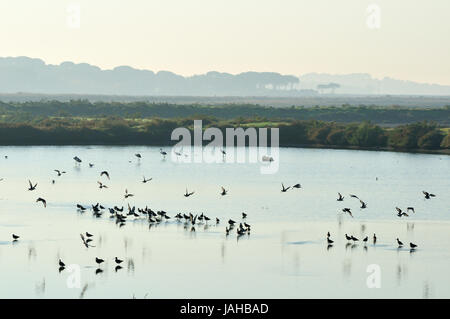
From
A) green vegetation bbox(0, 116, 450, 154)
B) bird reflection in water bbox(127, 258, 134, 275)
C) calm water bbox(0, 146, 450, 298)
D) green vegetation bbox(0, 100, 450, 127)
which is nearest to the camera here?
calm water bbox(0, 146, 450, 298)

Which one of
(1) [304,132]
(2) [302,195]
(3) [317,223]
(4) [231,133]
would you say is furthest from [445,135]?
(3) [317,223]

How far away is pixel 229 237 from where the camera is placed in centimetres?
4359

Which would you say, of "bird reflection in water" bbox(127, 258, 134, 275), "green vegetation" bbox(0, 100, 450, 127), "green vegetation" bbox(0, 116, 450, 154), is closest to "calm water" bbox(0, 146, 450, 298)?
"bird reflection in water" bbox(127, 258, 134, 275)

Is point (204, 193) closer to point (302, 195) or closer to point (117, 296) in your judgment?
point (302, 195)

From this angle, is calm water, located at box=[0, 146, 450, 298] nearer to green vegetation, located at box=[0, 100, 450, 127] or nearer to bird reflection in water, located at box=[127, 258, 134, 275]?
bird reflection in water, located at box=[127, 258, 134, 275]

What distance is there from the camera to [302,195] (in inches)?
2434

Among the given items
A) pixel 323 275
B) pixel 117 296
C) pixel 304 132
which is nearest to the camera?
pixel 117 296

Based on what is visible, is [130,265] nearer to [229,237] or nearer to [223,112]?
[229,237]

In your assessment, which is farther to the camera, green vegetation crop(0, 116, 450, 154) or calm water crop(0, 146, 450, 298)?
green vegetation crop(0, 116, 450, 154)

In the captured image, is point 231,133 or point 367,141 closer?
point 367,141

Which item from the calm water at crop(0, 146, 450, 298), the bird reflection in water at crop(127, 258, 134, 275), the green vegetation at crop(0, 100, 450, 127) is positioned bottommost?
the green vegetation at crop(0, 100, 450, 127)

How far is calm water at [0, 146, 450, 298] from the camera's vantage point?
1328 inches
